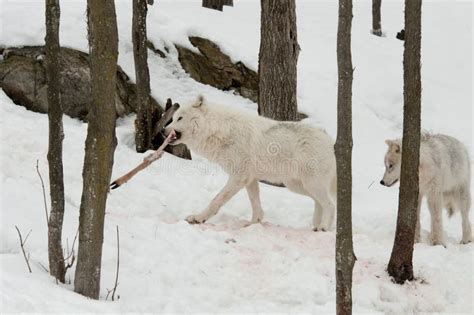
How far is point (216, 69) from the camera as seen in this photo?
44.8 ft

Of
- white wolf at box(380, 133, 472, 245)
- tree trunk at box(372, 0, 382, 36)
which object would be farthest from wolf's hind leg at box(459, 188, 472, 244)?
tree trunk at box(372, 0, 382, 36)

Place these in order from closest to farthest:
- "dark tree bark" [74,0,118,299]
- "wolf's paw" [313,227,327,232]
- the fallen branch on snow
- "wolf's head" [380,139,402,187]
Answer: "dark tree bark" [74,0,118,299] < the fallen branch on snow < "wolf's paw" [313,227,327,232] < "wolf's head" [380,139,402,187]

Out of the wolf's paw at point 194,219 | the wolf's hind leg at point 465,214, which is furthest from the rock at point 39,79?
the wolf's hind leg at point 465,214

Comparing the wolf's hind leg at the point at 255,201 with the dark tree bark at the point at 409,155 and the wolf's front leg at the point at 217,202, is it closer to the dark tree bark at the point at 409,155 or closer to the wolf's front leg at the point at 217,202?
the wolf's front leg at the point at 217,202

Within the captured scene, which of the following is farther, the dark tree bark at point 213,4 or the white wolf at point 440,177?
the dark tree bark at point 213,4

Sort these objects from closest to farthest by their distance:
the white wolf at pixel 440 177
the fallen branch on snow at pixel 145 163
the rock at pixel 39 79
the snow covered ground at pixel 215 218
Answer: the snow covered ground at pixel 215 218
the fallen branch on snow at pixel 145 163
the white wolf at pixel 440 177
the rock at pixel 39 79

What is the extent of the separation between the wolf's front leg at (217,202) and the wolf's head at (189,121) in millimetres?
888

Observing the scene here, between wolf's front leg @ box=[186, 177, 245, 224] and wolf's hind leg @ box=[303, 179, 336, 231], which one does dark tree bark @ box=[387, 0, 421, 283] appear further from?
wolf's front leg @ box=[186, 177, 245, 224]

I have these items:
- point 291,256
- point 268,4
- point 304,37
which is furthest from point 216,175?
point 304,37

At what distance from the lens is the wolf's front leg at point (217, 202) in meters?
8.23

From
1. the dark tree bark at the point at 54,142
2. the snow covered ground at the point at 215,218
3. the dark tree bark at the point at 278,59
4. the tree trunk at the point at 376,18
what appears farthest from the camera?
the tree trunk at the point at 376,18

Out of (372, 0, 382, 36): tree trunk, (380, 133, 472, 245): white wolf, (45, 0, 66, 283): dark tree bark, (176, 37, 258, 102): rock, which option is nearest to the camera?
(45, 0, 66, 283): dark tree bark

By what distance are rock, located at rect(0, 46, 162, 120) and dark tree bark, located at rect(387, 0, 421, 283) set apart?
18.0 ft

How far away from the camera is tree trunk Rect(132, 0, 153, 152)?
10.7 meters
